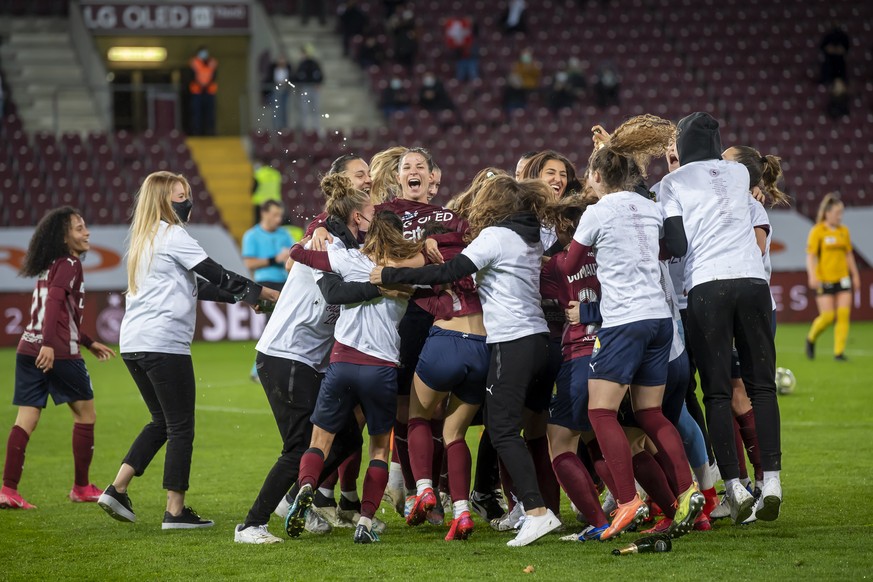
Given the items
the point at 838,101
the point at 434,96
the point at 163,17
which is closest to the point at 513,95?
the point at 434,96

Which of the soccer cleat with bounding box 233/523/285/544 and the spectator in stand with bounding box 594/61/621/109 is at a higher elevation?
the spectator in stand with bounding box 594/61/621/109

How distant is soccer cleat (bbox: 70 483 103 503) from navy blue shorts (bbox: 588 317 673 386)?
3600 mm

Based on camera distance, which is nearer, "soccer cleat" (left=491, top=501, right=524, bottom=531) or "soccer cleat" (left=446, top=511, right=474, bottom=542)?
"soccer cleat" (left=446, top=511, right=474, bottom=542)

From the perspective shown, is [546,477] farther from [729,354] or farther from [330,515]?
[330,515]

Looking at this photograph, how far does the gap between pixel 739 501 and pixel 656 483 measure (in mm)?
406

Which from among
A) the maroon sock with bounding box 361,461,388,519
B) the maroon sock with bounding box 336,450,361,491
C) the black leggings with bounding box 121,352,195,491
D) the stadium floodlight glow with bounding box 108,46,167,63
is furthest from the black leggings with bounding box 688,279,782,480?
the stadium floodlight glow with bounding box 108,46,167,63

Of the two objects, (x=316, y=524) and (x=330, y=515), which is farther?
(x=330, y=515)

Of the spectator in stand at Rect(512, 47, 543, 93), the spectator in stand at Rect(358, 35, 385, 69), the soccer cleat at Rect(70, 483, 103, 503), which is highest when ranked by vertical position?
the spectator in stand at Rect(358, 35, 385, 69)

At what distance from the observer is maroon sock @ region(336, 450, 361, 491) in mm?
6602

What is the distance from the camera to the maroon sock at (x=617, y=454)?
559 centimetres

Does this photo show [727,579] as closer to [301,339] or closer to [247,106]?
[301,339]

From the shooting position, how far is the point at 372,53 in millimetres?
25703

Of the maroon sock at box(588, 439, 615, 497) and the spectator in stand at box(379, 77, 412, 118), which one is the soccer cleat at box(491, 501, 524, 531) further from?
the spectator in stand at box(379, 77, 412, 118)

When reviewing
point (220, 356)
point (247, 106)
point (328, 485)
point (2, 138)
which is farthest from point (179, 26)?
point (328, 485)
